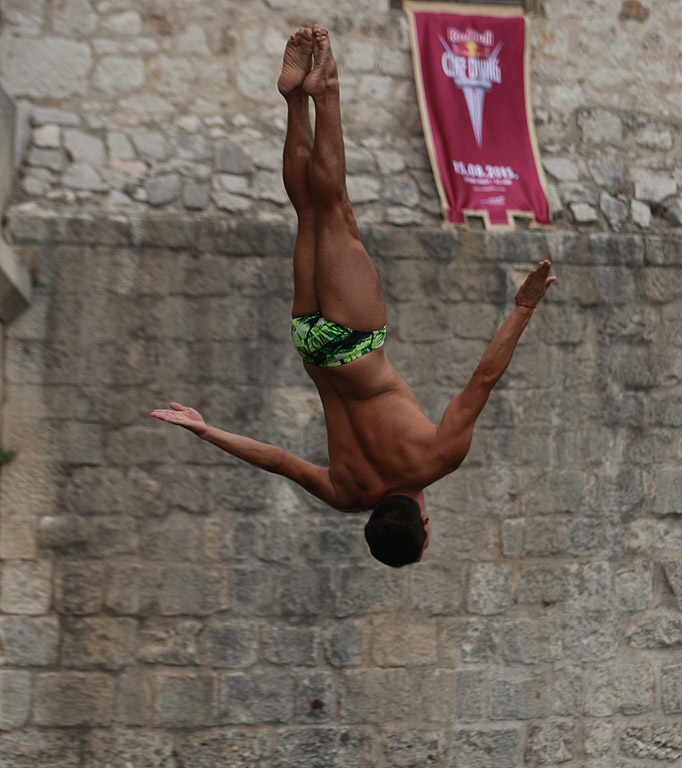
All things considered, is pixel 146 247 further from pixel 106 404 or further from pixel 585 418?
pixel 585 418

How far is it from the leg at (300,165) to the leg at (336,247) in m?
0.06

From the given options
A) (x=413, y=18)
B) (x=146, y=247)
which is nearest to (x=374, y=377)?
(x=146, y=247)

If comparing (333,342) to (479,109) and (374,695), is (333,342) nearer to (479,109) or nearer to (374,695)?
(374,695)

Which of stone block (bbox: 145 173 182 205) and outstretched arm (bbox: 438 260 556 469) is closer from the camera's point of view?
outstretched arm (bbox: 438 260 556 469)

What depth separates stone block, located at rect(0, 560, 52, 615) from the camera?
5645mm

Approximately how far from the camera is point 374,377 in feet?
13.4

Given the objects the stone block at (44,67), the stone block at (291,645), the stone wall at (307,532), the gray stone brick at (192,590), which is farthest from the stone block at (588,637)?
the stone block at (44,67)

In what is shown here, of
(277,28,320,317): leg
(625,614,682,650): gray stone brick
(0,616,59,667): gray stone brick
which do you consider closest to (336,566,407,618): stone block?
(625,614,682,650): gray stone brick

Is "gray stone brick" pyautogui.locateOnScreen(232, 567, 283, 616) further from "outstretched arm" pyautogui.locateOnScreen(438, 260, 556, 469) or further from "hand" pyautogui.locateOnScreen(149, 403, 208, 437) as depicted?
"outstretched arm" pyautogui.locateOnScreen(438, 260, 556, 469)

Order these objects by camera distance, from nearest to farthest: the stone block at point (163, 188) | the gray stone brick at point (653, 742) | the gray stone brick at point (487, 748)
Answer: the gray stone brick at point (487, 748) → the stone block at point (163, 188) → the gray stone brick at point (653, 742)

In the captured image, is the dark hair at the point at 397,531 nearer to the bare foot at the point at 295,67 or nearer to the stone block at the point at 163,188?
the bare foot at the point at 295,67

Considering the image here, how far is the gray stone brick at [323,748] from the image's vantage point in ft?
18.9

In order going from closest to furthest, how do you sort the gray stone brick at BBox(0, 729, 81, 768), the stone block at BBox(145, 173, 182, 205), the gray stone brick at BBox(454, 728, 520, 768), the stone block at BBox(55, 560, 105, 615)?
1. the gray stone brick at BBox(0, 729, 81, 768)
2. the stone block at BBox(55, 560, 105, 615)
3. the gray stone brick at BBox(454, 728, 520, 768)
4. the stone block at BBox(145, 173, 182, 205)

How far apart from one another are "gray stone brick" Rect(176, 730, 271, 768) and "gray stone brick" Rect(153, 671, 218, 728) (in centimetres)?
8
